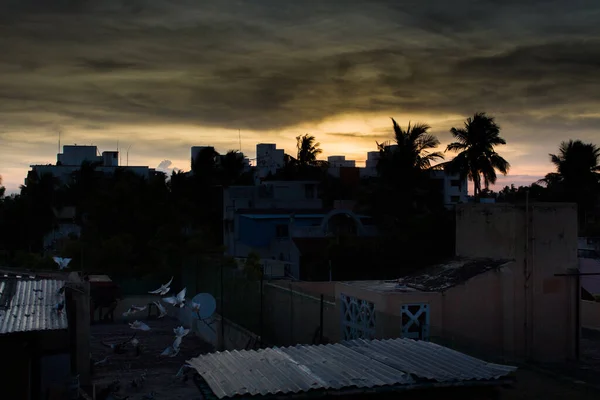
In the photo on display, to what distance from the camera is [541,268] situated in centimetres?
1866

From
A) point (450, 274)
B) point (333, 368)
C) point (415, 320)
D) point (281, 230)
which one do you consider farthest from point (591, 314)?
point (281, 230)

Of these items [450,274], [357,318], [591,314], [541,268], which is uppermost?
[541,268]

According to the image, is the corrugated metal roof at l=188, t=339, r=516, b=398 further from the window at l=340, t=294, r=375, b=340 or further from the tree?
the tree

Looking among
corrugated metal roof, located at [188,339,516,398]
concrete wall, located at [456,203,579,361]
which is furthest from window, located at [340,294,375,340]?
corrugated metal roof, located at [188,339,516,398]

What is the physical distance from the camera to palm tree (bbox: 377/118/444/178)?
41.2 meters

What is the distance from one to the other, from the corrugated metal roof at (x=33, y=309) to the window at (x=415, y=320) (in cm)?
684

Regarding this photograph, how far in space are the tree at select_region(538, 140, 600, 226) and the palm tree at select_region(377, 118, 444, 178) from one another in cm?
1513

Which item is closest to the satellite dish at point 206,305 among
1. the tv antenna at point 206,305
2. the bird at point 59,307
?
the tv antenna at point 206,305

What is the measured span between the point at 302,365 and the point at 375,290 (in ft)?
24.1

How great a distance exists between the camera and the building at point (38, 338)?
13867 mm

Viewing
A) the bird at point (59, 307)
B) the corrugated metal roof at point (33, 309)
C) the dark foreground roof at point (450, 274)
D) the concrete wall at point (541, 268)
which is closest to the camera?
the corrugated metal roof at point (33, 309)

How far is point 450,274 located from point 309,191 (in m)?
36.5

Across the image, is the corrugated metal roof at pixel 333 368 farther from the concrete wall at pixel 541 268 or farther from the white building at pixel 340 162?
the white building at pixel 340 162

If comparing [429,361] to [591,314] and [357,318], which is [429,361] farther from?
[591,314]
